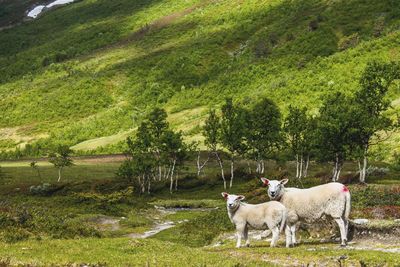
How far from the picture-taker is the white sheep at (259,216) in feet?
78.7

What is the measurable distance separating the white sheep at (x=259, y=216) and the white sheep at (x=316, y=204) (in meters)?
0.49

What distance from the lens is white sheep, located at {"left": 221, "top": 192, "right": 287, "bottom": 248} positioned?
24000 mm

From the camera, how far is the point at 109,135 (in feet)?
504

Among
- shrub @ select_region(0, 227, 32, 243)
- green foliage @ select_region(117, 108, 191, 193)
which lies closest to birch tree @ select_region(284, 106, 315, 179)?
green foliage @ select_region(117, 108, 191, 193)

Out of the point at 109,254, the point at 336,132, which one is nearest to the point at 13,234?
the point at 109,254

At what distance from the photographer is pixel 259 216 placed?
80.7 feet

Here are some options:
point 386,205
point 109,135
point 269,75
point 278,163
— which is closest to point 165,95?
point 109,135

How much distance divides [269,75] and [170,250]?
12895 centimetres

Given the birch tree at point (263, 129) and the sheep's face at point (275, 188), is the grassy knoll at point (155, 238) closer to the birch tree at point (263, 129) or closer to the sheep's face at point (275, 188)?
the sheep's face at point (275, 188)

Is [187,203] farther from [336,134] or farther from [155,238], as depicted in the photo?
[155,238]

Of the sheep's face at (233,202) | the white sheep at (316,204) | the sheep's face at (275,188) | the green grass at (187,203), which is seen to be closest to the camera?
the white sheep at (316,204)

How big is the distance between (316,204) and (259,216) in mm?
2869

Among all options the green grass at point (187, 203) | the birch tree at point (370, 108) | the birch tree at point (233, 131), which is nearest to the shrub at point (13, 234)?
the birch tree at point (370, 108)

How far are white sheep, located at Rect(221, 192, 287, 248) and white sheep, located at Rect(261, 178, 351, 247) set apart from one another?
0.49 meters
